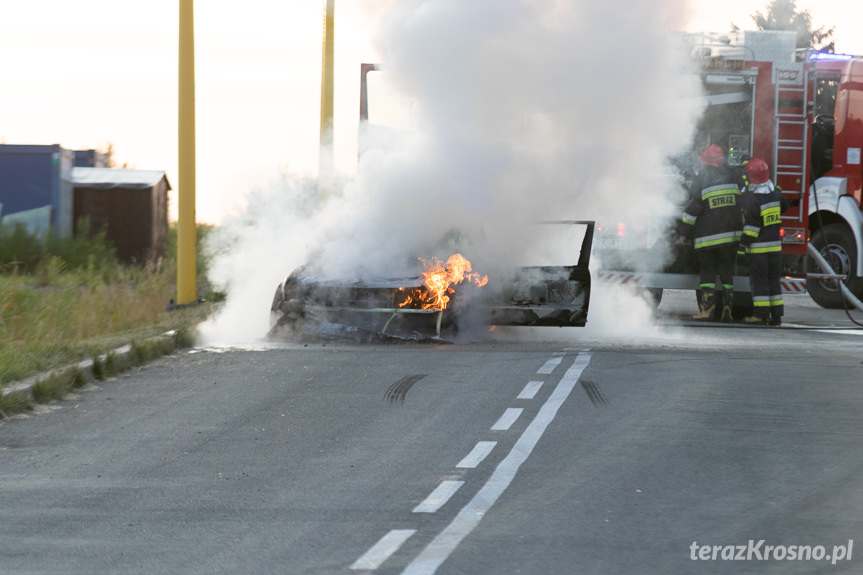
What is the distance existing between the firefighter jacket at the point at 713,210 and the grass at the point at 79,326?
6.52 m

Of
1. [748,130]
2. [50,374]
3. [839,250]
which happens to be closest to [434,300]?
[50,374]

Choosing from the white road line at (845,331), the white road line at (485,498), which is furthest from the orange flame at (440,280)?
the white road line at (845,331)

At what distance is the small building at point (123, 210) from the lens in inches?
958

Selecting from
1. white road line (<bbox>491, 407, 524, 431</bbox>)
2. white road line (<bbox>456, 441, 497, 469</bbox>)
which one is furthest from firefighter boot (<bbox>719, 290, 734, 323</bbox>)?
white road line (<bbox>456, 441, 497, 469</bbox>)

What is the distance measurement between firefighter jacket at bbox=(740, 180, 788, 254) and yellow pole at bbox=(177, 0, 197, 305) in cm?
732

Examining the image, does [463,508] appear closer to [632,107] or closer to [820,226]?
[632,107]

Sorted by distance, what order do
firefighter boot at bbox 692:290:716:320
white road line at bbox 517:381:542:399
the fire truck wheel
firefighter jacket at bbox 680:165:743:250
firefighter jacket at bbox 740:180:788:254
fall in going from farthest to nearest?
the fire truck wheel
firefighter boot at bbox 692:290:716:320
firefighter jacket at bbox 680:165:743:250
firefighter jacket at bbox 740:180:788:254
white road line at bbox 517:381:542:399

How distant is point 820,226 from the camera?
16375 mm

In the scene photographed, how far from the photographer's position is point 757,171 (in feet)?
47.6

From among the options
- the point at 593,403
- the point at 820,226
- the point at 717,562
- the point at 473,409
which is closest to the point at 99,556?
the point at 717,562

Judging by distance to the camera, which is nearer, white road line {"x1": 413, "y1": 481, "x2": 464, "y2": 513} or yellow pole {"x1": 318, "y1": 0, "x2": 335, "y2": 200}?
white road line {"x1": 413, "y1": 481, "x2": 464, "y2": 513}

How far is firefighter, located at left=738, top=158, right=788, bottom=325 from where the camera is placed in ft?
47.4

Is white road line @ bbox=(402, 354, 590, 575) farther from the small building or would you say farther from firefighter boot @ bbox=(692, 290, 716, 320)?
the small building

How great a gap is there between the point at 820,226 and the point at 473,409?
10.1 m
